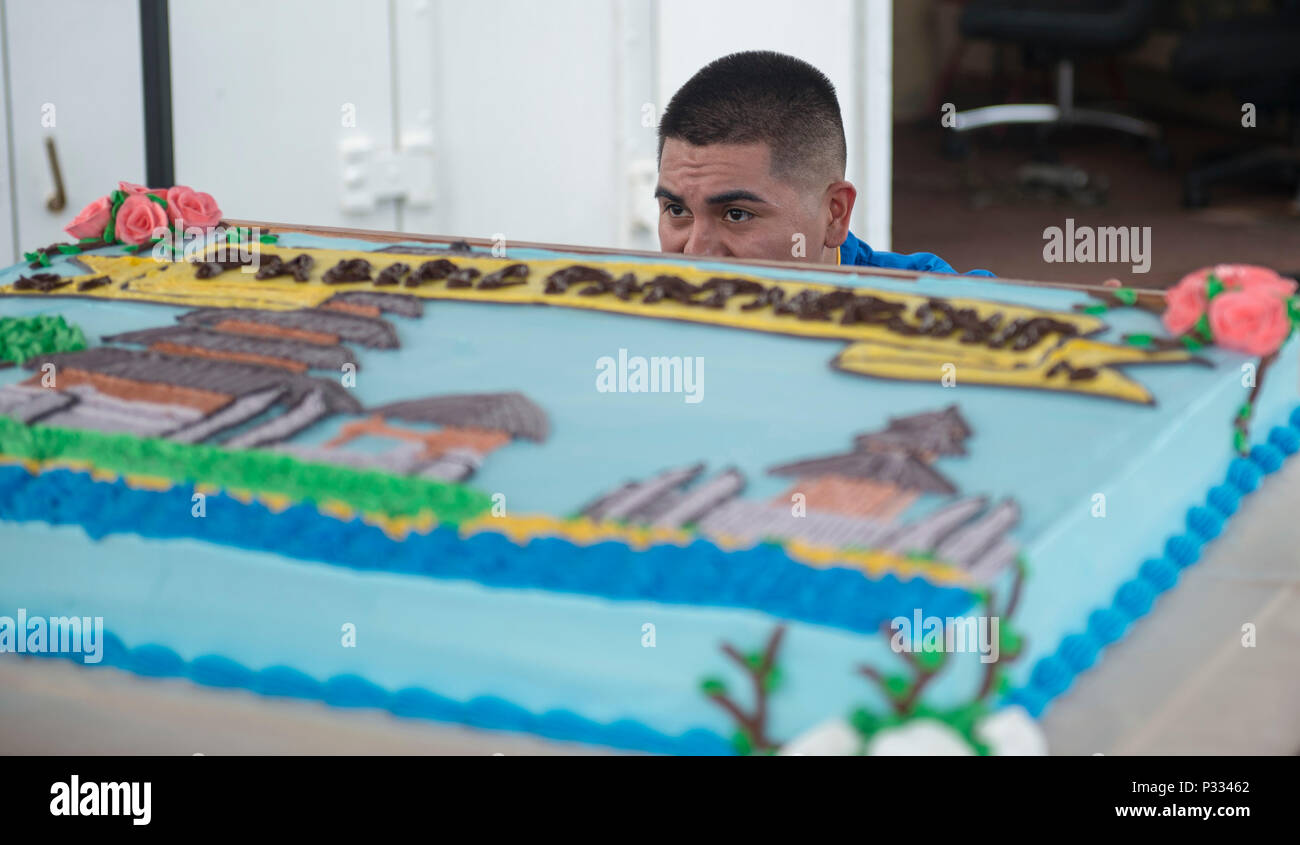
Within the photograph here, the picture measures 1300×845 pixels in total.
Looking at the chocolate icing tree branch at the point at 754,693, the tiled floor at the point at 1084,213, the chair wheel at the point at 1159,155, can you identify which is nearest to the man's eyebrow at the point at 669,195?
the chocolate icing tree branch at the point at 754,693

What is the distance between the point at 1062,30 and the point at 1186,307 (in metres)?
5.10

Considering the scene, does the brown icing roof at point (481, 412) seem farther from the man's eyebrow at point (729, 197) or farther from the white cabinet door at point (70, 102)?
the white cabinet door at point (70, 102)

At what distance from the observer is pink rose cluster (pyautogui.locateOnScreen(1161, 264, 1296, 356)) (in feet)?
3.72

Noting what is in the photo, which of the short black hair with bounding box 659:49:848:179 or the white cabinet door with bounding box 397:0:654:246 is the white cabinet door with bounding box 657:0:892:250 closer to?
the white cabinet door with bounding box 397:0:654:246

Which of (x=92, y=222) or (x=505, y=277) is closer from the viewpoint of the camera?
(x=505, y=277)

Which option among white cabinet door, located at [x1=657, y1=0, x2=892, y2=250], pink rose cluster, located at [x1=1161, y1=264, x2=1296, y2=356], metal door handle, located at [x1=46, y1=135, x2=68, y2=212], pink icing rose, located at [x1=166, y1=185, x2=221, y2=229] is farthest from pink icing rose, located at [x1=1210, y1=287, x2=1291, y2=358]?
white cabinet door, located at [x1=657, y1=0, x2=892, y2=250]

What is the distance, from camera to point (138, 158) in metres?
2.94

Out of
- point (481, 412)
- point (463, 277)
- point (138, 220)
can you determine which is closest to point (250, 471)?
point (481, 412)

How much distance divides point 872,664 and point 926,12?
26.7ft

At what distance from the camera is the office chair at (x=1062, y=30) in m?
5.88

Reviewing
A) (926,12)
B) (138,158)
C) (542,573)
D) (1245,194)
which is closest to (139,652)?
(542,573)

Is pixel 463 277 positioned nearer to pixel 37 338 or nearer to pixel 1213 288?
pixel 37 338

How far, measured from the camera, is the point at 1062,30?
19.5ft
